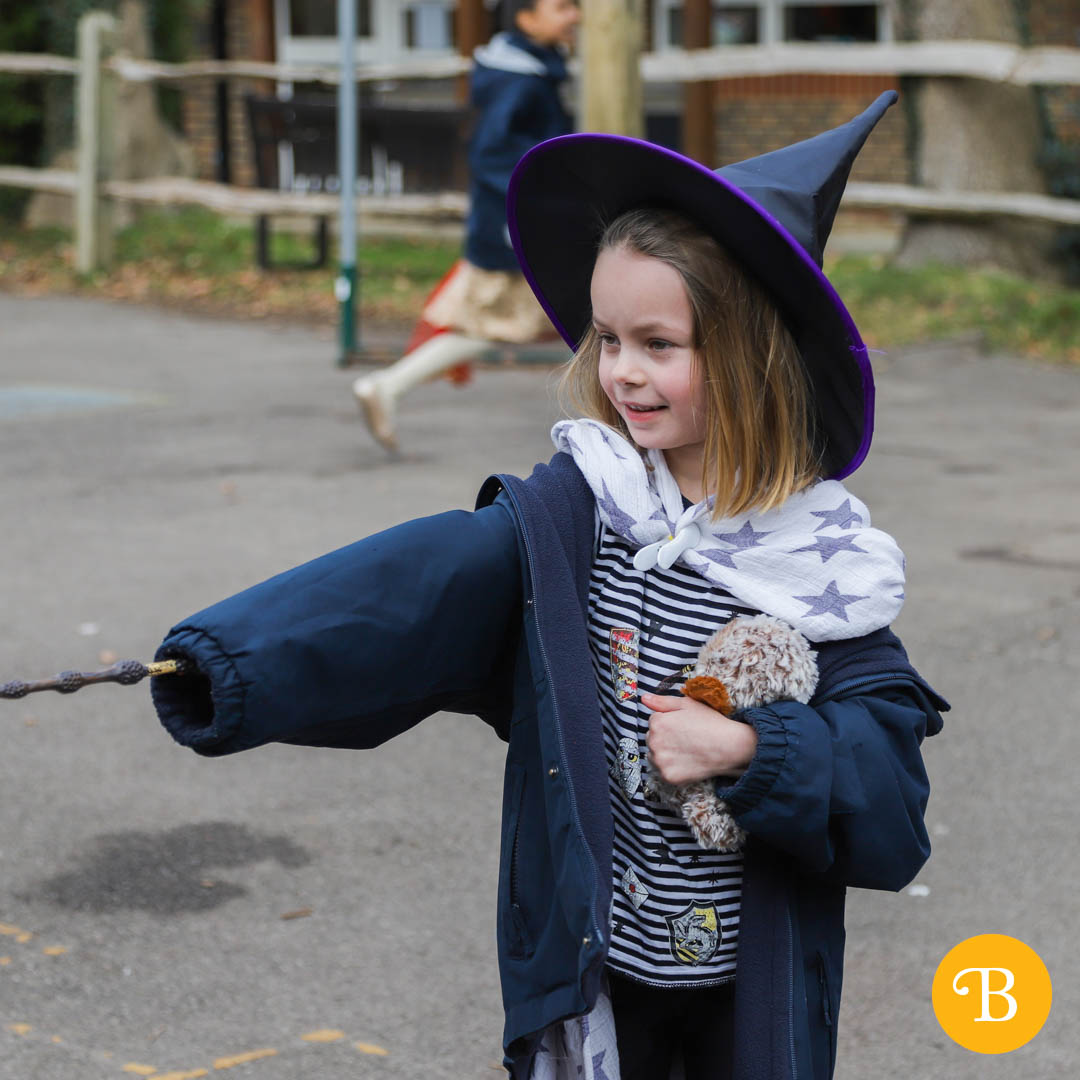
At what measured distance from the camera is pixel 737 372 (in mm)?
2037

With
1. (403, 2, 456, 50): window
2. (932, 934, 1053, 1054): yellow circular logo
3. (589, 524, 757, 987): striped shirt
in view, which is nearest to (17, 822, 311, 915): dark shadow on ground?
(932, 934, 1053, 1054): yellow circular logo

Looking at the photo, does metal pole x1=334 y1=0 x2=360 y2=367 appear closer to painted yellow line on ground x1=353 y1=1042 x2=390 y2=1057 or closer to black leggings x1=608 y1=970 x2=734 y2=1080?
painted yellow line on ground x1=353 y1=1042 x2=390 y2=1057

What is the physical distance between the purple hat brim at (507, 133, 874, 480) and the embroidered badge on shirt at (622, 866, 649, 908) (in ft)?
1.75

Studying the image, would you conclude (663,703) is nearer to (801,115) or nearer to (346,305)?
(346,305)

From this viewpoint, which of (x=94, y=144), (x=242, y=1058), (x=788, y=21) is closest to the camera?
(x=242, y=1058)

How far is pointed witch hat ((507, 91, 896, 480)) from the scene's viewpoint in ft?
6.48

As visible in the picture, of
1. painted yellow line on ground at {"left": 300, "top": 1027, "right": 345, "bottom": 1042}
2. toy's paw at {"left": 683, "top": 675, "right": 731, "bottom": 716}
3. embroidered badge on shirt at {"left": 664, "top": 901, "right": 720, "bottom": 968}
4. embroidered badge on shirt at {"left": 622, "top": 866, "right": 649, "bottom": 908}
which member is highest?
toy's paw at {"left": 683, "top": 675, "right": 731, "bottom": 716}

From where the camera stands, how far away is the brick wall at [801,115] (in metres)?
15.9

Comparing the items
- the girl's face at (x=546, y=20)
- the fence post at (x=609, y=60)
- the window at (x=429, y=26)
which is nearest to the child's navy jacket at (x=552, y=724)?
the girl's face at (x=546, y=20)

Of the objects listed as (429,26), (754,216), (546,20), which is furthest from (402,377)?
(429,26)

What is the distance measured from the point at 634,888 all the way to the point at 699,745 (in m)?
0.24

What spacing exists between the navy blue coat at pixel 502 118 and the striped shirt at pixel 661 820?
5.72 metres

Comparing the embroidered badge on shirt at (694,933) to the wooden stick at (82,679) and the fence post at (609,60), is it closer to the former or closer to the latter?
the wooden stick at (82,679)

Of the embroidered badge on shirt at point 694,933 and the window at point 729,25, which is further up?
the window at point 729,25
